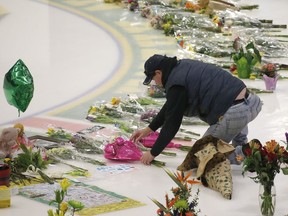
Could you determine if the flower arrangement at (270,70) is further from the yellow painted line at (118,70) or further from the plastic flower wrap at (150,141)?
the plastic flower wrap at (150,141)

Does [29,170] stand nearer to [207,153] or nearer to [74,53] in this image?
[207,153]

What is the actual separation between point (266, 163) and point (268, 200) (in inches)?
10.2

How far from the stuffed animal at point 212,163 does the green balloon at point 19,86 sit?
136 centimetres

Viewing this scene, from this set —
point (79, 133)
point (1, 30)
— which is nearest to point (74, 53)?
point (1, 30)

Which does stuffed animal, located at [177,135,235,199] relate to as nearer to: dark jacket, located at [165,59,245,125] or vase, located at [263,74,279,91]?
dark jacket, located at [165,59,245,125]

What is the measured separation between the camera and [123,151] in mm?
6645

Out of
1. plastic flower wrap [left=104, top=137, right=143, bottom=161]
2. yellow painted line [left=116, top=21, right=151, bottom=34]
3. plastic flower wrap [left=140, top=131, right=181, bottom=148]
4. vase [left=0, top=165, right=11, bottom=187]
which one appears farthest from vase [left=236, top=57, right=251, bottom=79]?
vase [left=0, top=165, right=11, bottom=187]

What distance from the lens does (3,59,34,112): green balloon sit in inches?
262

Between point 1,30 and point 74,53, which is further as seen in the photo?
point 1,30

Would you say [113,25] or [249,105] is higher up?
[249,105]

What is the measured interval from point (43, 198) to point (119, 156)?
3.50ft

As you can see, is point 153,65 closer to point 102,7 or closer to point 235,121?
point 235,121

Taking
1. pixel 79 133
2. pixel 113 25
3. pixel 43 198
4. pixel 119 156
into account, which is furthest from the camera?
pixel 113 25

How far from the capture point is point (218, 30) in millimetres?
11766
